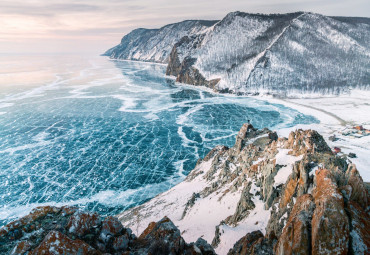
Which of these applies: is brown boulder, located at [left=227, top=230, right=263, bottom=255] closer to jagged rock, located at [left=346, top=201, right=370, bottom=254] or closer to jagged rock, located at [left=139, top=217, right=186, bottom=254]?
jagged rock, located at [left=139, top=217, right=186, bottom=254]

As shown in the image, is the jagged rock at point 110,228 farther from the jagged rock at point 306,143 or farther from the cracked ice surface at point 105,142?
the cracked ice surface at point 105,142

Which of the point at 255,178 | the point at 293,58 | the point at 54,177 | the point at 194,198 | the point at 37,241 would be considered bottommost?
the point at 54,177

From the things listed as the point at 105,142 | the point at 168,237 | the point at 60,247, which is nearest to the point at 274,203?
the point at 168,237

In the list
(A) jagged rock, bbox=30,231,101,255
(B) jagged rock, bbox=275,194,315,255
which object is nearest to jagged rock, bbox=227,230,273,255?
(B) jagged rock, bbox=275,194,315,255

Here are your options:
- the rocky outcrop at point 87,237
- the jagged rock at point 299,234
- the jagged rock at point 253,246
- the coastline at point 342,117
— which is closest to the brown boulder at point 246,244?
the jagged rock at point 253,246

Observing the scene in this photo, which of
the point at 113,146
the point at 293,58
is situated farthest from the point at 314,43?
the point at 113,146

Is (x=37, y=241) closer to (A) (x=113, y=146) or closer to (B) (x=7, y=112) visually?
(A) (x=113, y=146)
